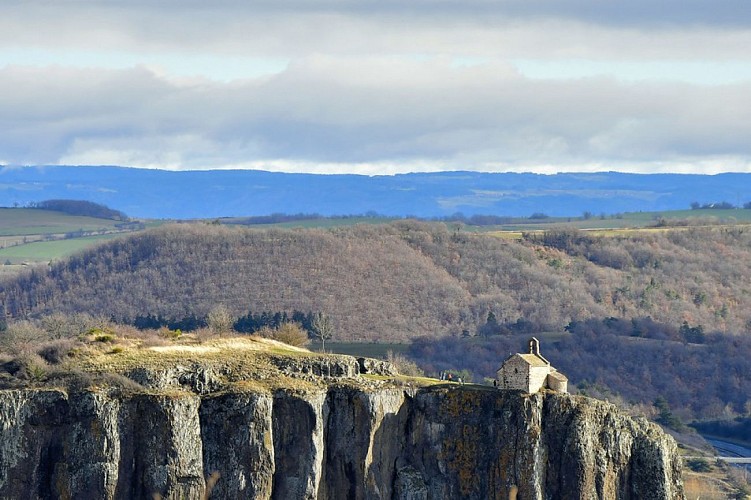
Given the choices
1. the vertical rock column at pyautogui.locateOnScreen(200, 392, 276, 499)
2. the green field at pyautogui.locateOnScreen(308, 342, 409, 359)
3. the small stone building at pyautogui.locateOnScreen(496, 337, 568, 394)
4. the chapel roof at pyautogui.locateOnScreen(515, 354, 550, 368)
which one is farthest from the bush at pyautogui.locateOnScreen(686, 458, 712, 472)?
the vertical rock column at pyautogui.locateOnScreen(200, 392, 276, 499)

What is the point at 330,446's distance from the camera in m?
82.8

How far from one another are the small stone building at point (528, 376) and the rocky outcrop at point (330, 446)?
1.05 metres

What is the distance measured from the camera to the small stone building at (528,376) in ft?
281

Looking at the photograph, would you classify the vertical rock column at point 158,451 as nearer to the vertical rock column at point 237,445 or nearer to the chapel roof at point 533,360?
the vertical rock column at point 237,445

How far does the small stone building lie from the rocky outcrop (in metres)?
1.05

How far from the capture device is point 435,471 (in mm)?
83875

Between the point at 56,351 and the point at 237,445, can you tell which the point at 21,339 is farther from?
the point at 237,445

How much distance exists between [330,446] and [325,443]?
0.31 m

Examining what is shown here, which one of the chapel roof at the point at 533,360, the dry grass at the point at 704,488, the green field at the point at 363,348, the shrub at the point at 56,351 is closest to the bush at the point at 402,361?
the green field at the point at 363,348

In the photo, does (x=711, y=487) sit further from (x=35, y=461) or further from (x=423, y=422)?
(x=35, y=461)

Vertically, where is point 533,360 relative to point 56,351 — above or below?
above

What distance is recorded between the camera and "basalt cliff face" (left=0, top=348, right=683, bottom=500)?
77.8 meters

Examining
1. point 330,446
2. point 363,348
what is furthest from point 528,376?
point 363,348

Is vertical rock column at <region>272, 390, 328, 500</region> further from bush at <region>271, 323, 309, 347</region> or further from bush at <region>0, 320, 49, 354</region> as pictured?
bush at <region>271, 323, 309, 347</region>
